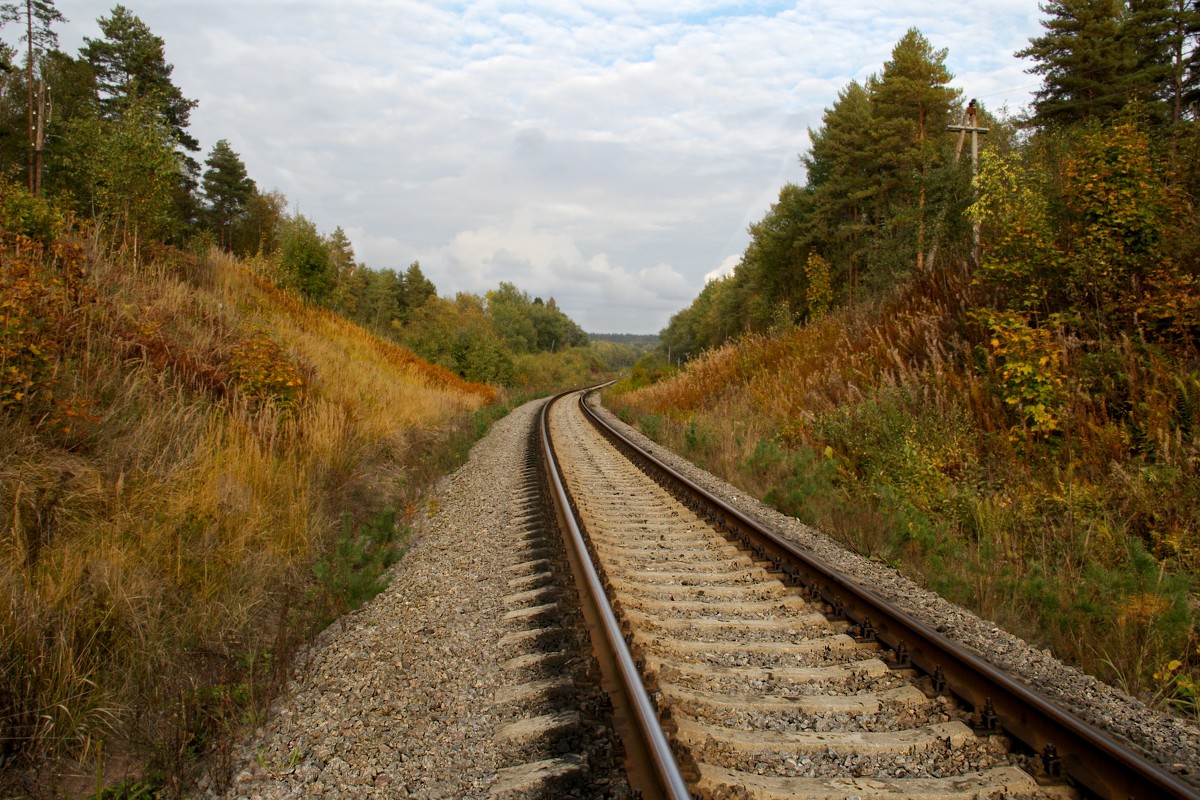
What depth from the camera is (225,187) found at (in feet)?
159

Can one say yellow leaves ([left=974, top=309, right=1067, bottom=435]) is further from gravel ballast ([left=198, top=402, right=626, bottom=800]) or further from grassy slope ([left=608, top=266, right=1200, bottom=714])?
gravel ballast ([left=198, top=402, right=626, bottom=800])

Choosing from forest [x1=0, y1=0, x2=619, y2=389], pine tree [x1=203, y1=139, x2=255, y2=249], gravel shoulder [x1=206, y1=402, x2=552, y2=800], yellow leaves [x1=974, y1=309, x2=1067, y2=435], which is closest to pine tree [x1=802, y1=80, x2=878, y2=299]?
forest [x1=0, y1=0, x2=619, y2=389]

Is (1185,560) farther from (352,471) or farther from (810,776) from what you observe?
(352,471)

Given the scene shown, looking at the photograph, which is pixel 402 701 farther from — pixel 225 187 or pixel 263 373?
pixel 225 187

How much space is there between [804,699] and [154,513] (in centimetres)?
457

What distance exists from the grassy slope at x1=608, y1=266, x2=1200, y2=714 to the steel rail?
2.69m

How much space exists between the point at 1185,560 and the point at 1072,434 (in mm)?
2001

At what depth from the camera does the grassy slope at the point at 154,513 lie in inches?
122

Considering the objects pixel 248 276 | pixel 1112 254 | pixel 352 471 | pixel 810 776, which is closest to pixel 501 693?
pixel 810 776

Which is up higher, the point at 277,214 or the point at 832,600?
the point at 277,214

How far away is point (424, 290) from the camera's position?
9419cm

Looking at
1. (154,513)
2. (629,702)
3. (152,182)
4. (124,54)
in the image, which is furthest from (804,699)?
(124,54)

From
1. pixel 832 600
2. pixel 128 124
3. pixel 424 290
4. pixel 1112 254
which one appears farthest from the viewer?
pixel 424 290

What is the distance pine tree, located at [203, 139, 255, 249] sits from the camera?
47906mm
